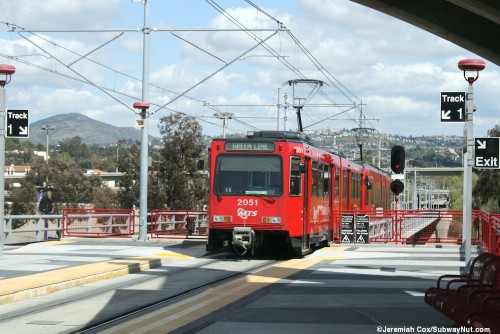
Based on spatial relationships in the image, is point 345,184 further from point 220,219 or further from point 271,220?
point 220,219

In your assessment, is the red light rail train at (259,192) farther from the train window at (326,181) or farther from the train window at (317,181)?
the train window at (326,181)

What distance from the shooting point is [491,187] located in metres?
63.3

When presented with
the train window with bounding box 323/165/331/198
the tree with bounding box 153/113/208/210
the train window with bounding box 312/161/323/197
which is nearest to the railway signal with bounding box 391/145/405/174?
the train window with bounding box 323/165/331/198

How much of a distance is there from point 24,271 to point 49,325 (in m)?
6.58

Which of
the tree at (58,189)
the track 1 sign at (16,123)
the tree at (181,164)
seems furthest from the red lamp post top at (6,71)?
the tree at (58,189)

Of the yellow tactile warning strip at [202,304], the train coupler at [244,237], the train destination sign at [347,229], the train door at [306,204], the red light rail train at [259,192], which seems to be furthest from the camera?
the train destination sign at [347,229]

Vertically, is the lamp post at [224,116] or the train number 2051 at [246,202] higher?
the lamp post at [224,116]

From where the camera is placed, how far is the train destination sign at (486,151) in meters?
14.5

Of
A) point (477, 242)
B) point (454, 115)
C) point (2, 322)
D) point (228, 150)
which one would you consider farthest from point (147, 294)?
point (477, 242)

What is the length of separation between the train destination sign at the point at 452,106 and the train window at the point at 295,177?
22.9 feet

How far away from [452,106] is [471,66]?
0.87 meters

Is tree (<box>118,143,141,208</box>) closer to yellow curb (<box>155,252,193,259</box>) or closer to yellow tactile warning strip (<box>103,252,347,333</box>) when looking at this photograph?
yellow curb (<box>155,252,193,259</box>)

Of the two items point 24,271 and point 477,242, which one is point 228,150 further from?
point 477,242

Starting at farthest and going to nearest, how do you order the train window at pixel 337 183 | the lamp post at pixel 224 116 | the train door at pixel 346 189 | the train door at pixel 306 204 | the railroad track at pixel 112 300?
the lamp post at pixel 224 116, the train door at pixel 346 189, the train window at pixel 337 183, the train door at pixel 306 204, the railroad track at pixel 112 300
